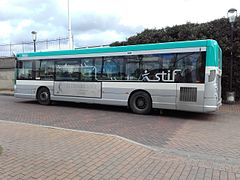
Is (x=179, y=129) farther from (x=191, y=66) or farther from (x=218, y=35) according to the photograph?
(x=218, y=35)

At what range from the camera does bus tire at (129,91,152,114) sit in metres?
9.84

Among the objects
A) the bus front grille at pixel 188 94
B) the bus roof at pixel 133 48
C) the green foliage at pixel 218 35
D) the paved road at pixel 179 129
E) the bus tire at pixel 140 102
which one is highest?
the green foliage at pixel 218 35

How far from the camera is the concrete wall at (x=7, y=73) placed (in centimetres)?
2314

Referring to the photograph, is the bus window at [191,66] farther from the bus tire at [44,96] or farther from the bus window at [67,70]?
the bus tire at [44,96]

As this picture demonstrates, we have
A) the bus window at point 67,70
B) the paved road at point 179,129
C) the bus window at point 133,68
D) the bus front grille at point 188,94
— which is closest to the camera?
the paved road at point 179,129

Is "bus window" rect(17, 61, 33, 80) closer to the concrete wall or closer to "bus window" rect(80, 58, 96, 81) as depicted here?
"bus window" rect(80, 58, 96, 81)

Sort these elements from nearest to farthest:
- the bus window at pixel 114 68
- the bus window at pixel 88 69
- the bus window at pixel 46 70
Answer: the bus window at pixel 114 68
the bus window at pixel 88 69
the bus window at pixel 46 70

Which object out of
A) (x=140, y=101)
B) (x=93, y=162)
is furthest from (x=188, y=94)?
(x=93, y=162)

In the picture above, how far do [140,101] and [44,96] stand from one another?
5.56m

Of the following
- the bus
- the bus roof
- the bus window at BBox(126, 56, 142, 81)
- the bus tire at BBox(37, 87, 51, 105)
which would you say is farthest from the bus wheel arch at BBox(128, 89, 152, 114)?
the bus tire at BBox(37, 87, 51, 105)

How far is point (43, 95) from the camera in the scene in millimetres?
12680

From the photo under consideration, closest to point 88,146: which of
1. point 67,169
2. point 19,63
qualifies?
point 67,169

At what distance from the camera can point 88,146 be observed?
4.97m

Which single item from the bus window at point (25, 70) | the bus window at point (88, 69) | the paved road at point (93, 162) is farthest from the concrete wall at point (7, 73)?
the paved road at point (93, 162)
